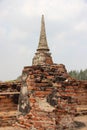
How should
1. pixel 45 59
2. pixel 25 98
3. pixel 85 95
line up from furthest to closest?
pixel 45 59 → pixel 85 95 → pixel 25 98

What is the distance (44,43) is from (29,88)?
524 inches

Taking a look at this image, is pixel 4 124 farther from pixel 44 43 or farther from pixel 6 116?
pixel 44 43

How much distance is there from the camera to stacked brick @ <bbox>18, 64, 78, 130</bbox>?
18.5 ft

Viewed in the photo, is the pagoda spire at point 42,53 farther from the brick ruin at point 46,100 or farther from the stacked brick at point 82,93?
the brick ruin at point 46,100

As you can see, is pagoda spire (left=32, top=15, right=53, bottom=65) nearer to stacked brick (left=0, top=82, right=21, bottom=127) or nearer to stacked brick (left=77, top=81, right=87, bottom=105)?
stacked brick (left=77, top=81, right=87, bottom=105)

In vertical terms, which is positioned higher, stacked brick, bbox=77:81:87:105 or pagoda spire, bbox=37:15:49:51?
pagoda spire, bbox=37:15:49:51

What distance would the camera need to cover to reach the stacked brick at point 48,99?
5.65m

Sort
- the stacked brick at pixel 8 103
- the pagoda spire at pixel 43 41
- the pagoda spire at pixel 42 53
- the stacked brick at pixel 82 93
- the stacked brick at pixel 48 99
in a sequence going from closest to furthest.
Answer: the stacked brick at pixel 48 99, the stacked brick at pixel 8 103, the stacked brick at pixel 82 93, the pagoda spire at pixel 42 53, the pagoda spire at pixel 43 41

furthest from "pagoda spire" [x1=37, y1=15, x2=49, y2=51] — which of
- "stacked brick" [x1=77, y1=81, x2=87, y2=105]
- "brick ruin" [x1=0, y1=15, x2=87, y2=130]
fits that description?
"brick ruin" [x1=0, y1=15, x2=87, y2=130]

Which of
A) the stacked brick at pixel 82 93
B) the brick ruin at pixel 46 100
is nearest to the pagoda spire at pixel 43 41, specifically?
the stacked brick at pixel 82 93

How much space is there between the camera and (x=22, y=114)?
6.01m

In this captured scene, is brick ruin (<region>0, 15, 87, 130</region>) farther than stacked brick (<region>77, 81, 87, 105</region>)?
No

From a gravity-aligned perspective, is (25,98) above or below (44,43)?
below

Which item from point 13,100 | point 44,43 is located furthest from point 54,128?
point 44,43
